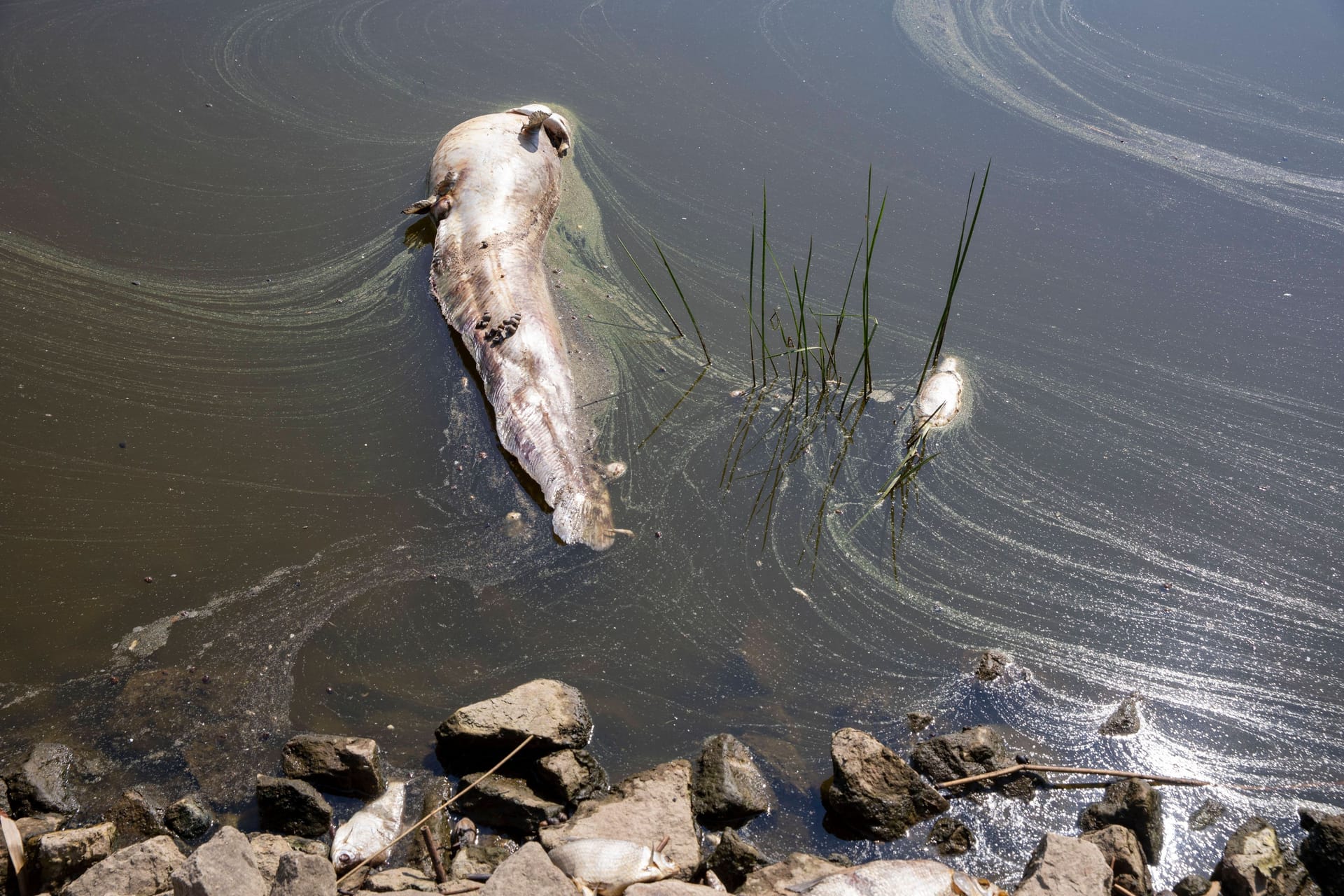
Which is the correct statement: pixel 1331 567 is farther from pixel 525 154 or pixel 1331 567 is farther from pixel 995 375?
pixel 525 154


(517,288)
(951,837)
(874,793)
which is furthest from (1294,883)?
(517,288)

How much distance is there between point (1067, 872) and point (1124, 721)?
24.0 inches

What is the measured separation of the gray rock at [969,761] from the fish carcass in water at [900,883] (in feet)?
0.94

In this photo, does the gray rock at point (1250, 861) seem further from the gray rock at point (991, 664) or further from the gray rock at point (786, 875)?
the gray rock at point (786, 875)

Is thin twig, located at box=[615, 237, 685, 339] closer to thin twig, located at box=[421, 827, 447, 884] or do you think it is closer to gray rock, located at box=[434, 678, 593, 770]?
gray rock, located at box=[434, 678, 593, 770]

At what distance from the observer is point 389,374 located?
3096 mm

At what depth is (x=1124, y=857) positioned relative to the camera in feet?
6.49

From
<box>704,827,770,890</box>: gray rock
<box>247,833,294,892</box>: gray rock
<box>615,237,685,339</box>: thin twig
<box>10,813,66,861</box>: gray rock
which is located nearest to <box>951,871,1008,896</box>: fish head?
<box>704,827,770,890</box>: gray rock

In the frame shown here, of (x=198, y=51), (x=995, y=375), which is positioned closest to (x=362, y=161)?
(x=198, y=51)

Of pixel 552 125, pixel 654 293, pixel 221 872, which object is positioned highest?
pixel 552 125

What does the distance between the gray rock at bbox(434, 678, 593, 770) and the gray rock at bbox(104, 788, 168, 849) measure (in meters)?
0.58

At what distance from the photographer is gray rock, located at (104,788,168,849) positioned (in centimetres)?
200

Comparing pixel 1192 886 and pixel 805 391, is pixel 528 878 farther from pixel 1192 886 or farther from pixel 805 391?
pixel 805 391

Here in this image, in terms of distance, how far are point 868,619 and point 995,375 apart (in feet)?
3.58
